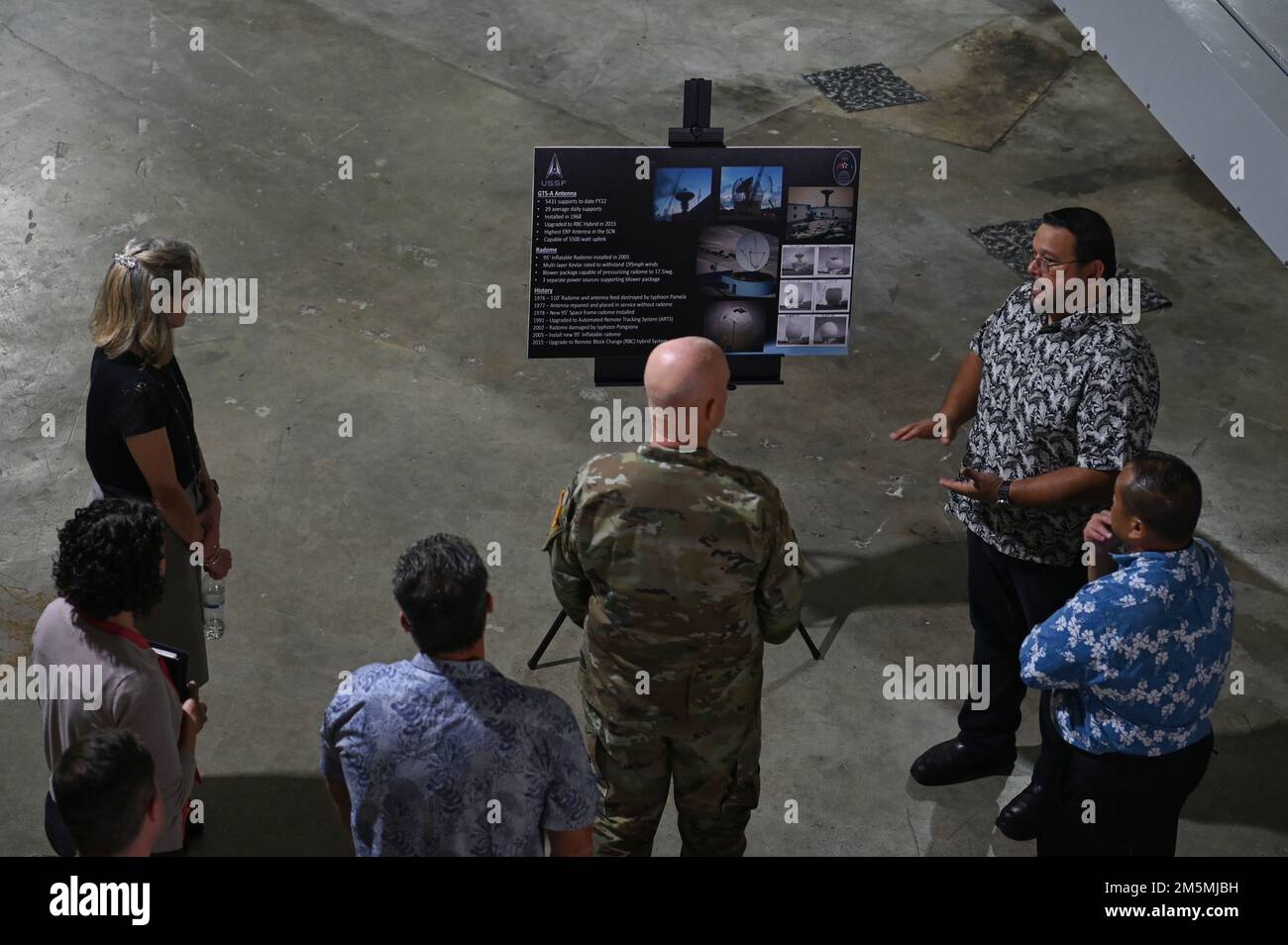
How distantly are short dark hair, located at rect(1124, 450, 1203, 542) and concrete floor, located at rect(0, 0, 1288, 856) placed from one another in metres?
1.60

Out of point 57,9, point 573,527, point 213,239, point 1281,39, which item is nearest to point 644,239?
point 573,527

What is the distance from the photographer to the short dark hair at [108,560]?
3375 mm

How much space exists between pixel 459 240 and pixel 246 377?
1.61 metres

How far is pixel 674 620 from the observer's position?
3.65 meters

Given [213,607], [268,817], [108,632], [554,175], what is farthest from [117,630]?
[554,175]

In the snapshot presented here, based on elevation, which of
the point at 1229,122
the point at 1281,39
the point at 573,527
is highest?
the point at 1281,39

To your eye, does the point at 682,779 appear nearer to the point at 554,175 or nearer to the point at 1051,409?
the point at 1051,409

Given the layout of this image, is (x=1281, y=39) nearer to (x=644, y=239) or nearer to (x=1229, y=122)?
(x=1229, y=122)

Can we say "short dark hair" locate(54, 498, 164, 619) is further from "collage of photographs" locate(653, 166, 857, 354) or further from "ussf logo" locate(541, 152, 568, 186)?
"collage of photographs" locate(653, 166, 857, 354)

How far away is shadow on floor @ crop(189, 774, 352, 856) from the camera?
4.54m

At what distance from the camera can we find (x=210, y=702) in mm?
5086

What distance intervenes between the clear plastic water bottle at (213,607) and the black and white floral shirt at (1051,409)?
2.62 meters

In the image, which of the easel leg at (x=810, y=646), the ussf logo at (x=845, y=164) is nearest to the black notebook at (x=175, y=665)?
the easel leg at (x=810, y=646)

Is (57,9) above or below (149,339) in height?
above
